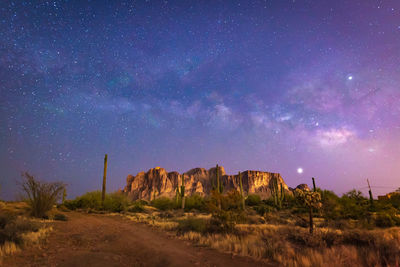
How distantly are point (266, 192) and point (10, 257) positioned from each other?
108 meters

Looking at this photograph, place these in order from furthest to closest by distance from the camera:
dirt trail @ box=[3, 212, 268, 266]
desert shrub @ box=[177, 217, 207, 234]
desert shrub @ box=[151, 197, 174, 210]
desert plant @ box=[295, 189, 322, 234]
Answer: desert shrub @ box=[151, 197, 174, 210] < desert shrub @ box=[177, 217, 207, 234] < desert plant @ box=[295, 189, 322, 234] < dirt trail @ box=[3, 212, 268, 266]

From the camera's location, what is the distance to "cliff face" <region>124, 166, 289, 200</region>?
341 feet

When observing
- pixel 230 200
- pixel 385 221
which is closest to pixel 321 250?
pixel 230 200

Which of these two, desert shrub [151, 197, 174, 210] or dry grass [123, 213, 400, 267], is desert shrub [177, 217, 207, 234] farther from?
desert shrub [151, 197, 174, 210]

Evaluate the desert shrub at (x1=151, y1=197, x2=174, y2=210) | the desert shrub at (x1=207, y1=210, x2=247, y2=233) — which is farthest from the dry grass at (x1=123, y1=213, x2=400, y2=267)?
the desert shrub at (x1=151, y1=197, x2=174, y2=210)

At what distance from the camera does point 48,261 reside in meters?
6.22

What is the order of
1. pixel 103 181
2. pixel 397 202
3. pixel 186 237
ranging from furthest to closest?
pixel 397 202 < pixel 103 181 < pixel 186 237

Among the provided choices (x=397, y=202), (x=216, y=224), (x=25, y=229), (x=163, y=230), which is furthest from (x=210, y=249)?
(x=397, y=202)

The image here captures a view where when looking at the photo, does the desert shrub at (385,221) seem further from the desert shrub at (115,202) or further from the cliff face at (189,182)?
the cliff face at (189,182)

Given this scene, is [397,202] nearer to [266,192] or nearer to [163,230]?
[163,230]

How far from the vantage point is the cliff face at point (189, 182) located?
10388 centimetres

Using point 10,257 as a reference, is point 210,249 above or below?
below

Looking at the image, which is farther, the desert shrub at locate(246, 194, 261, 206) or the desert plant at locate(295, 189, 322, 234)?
the desert shrub at locate(246, 194, 261, 206)

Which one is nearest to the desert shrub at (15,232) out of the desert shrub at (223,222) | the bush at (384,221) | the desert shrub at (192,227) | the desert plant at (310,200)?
the desert shrub at (192,227)
